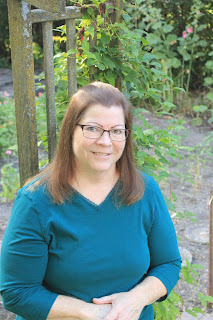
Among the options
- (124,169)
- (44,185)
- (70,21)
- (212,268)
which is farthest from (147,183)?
(212,268)

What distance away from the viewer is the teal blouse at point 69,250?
5.64ft

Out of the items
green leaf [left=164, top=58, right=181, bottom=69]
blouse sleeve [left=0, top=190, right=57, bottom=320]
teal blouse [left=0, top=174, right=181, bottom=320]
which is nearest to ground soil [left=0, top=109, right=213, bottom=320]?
teal blouse [left=0, top=174, right=181, bottom=320]

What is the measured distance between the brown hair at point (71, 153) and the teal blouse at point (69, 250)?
0.11 feet

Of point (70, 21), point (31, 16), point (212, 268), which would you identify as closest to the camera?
point (31, 16)

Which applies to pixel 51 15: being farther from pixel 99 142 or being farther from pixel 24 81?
pixel 99 142

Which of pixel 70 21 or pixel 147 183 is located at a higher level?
pixel 70 21

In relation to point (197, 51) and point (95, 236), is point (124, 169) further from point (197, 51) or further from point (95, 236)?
point (197, 51)

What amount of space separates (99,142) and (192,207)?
2.73m

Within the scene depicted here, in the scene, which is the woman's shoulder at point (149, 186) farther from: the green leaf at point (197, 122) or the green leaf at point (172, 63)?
the green leaf at point (172, 63)

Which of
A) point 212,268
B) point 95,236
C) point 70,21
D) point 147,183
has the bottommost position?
point 212,268

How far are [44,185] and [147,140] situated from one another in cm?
83

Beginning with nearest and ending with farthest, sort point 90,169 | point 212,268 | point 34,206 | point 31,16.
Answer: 1. point 34,206
2. point 90,169
3. point 31,16
4. point 212,268

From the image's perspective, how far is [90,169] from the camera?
1.83 m

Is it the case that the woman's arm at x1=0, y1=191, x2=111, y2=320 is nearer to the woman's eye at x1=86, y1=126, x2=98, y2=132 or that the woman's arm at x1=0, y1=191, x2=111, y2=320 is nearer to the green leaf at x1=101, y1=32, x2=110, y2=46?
the woman's eye at x1=86, y1=126, x2=98, y2=132
